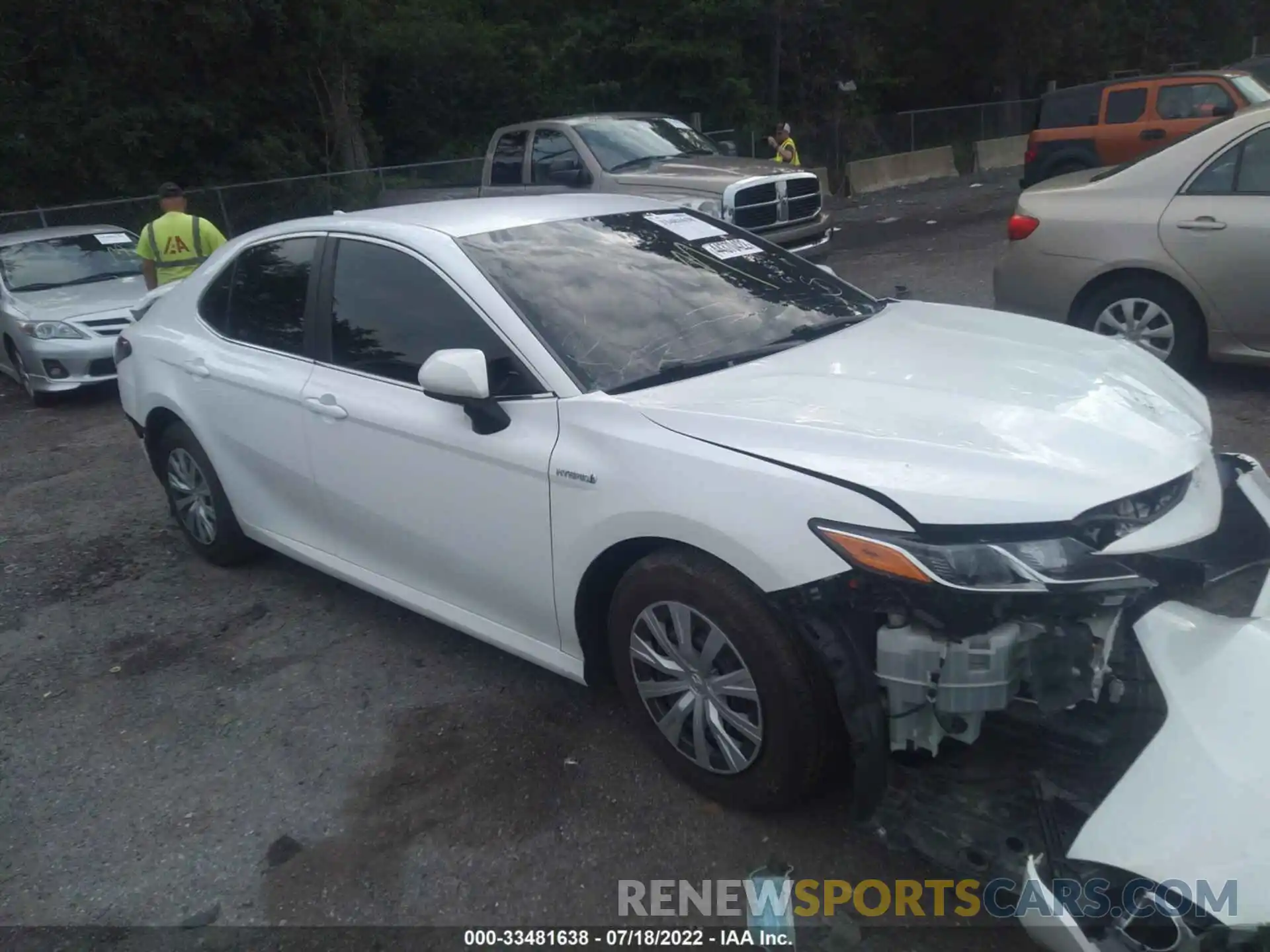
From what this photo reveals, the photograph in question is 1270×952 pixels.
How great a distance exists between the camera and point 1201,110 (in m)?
15.6

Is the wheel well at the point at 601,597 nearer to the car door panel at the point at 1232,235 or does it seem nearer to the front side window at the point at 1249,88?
the car door panel at the point at 1232,235

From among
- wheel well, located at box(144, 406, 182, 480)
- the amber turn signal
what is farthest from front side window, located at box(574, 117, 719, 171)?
the amber turn signal

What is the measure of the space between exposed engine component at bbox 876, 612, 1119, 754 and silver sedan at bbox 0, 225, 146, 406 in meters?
8.87

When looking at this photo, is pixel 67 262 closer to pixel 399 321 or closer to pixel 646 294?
pixel 399 321

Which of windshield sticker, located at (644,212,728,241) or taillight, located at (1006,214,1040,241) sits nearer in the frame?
windshield sticker, located at (644,212,728,241)

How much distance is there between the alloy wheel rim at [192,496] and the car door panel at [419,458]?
3.84 ft

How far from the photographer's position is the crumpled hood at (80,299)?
9.87m

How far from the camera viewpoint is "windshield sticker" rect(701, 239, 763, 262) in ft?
14.5

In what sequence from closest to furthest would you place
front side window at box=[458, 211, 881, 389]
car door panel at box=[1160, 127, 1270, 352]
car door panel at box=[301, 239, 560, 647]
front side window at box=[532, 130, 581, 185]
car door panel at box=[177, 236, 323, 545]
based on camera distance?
car door panel at box=[301, 239, 560, 647] < front side window at box=[458, 211, 881, 389] < car door panel at box=[177, 236, 323, 545] < car door panel at box=[1160, 127, 1270, 352] < front side window at box=[532, 130, 581, 185]

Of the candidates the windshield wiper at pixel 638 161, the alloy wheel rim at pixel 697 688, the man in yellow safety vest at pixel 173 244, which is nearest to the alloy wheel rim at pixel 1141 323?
the alloy wheel rim at pixel 697 688

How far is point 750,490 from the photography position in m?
2.97

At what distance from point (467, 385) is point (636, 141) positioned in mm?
9897

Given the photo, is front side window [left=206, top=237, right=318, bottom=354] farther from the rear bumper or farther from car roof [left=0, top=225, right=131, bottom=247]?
the rear bumper

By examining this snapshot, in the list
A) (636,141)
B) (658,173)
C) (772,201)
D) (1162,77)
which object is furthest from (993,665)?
(1162,77)
